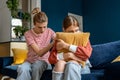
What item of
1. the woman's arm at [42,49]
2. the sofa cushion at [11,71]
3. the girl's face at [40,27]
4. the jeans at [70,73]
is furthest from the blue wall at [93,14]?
the jeans at [70,73]

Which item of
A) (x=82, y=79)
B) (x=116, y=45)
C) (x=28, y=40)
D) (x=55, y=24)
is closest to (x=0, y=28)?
(x=55, y=24)

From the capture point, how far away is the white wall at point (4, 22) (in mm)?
4375

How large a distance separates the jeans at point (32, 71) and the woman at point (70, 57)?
0.57ft

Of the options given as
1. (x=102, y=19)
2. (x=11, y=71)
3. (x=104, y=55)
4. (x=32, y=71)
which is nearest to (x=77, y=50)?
(x=32, y=71)

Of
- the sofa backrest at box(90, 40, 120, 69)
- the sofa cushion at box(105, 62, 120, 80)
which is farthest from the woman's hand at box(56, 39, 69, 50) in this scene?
the sofa backrest at box(90, 40, 120, 69)

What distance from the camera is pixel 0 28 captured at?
4.59 meters

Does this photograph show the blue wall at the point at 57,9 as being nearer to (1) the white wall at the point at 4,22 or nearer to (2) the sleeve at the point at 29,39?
(1) the white wall at the point at 4,22

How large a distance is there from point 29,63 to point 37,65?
0.16 m

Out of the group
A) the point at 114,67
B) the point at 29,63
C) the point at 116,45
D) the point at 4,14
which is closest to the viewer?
the point at 114,67

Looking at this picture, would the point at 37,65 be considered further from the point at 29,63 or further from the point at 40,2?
the point at 40,2

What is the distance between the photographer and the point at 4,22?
4.48 metres

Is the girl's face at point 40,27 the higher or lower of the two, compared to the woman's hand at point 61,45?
higher

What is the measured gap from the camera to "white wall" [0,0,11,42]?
4.38m

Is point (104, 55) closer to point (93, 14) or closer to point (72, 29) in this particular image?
point (72, 29)
